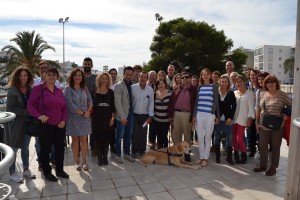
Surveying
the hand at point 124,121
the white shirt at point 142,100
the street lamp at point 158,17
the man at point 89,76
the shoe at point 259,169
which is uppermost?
the street lamp at point 158,17

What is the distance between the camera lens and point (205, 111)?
208 inches

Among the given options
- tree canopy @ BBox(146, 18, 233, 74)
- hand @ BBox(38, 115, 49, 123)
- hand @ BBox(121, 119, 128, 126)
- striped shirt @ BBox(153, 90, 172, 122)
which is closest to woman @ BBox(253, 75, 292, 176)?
striped shirt @ BBox(153, 90, 172, 122)

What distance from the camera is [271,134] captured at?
15.7ft

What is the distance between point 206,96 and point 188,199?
81.8 inches

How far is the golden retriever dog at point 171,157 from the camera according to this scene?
530 centimetres

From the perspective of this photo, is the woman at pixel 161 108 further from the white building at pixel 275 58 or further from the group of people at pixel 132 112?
the white building at pixel 275 58

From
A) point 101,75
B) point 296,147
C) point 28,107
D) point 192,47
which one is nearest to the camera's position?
point 296,147

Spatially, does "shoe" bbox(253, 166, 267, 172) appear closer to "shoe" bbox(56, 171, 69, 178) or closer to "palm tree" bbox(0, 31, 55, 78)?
"shoe" bbox(56, 171, 69, 178)

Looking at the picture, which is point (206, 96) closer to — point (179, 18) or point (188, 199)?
point (188, 199)

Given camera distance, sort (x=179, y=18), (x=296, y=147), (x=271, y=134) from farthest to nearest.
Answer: (x=179, y=18) < (x=271, y=134) < (x=296, y=147)

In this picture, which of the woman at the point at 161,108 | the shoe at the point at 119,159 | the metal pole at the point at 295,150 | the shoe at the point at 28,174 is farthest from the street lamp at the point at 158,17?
the metal pole at the point at 295,150

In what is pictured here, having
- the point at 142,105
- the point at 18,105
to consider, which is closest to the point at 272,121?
the point at 142,105

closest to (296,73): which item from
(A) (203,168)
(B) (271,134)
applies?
(B) (271,134)

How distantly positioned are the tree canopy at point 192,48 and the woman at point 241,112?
16349mm
